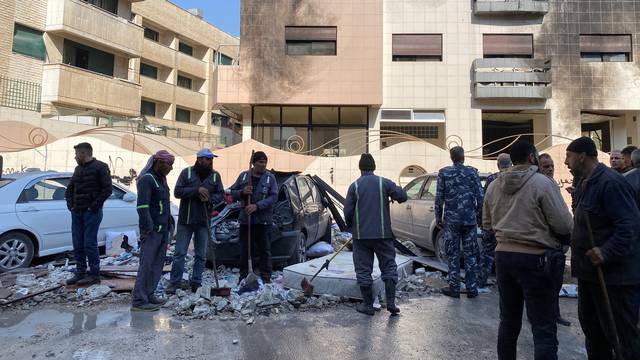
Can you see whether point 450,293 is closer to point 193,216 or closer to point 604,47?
point 193,216

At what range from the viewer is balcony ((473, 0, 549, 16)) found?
17.8 metres

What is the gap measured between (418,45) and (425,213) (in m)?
13.3

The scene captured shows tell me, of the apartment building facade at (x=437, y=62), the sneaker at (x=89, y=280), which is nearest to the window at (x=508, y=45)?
the apartment building facade at (x=437, y=62)

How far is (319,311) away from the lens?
4688 millimetres

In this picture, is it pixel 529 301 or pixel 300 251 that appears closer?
pixel 529 301

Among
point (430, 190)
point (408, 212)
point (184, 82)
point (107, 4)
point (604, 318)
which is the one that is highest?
point (107, 4)

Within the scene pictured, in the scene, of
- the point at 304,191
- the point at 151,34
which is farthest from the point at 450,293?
the point at 151,34

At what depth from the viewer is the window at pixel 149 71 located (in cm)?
2830

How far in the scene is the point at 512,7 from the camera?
1791cm

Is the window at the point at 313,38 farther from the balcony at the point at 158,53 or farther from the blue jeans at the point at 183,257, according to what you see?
the balcony at the point at 158,53

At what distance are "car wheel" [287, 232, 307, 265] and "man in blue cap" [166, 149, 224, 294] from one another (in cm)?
150

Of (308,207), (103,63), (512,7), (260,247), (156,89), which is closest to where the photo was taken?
(260,247)

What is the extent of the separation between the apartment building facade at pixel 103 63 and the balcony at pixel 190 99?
74 mm

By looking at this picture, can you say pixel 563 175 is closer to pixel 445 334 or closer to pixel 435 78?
pixel 435 78
